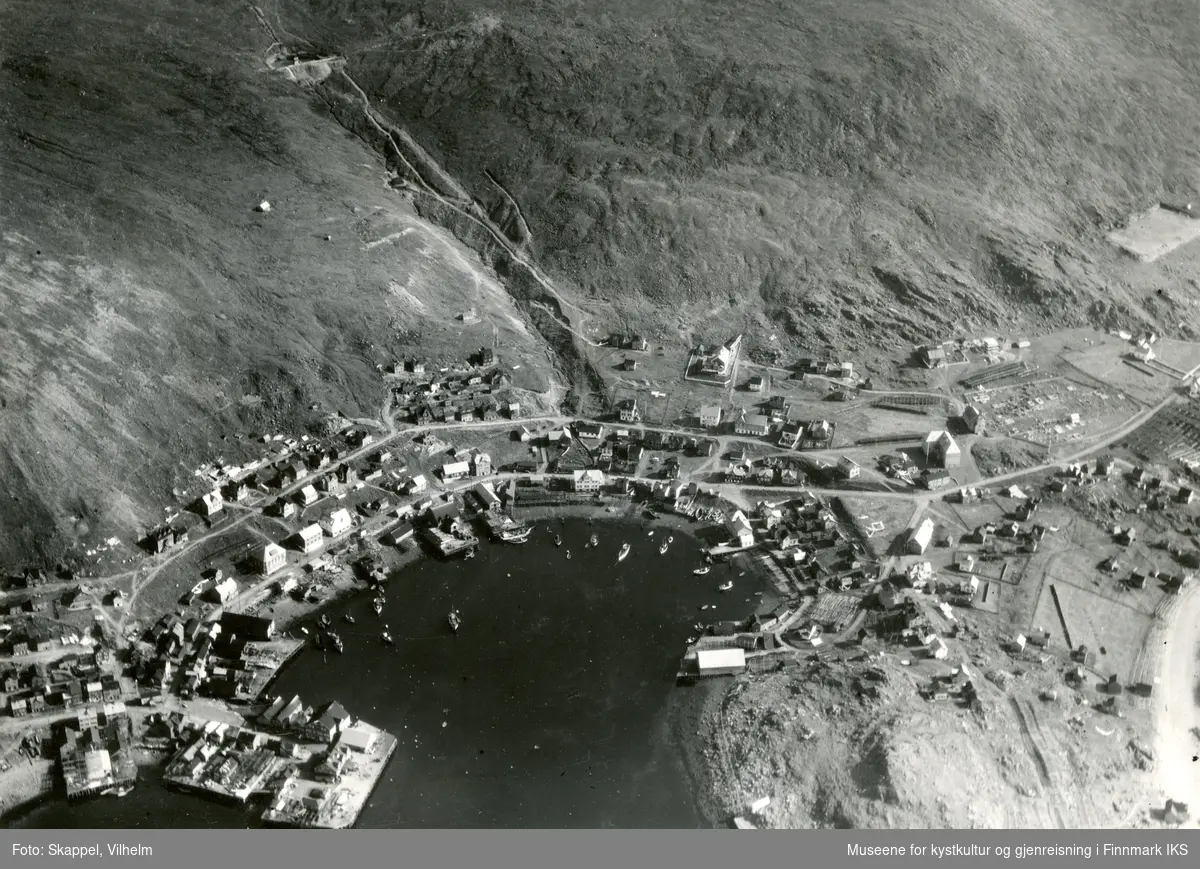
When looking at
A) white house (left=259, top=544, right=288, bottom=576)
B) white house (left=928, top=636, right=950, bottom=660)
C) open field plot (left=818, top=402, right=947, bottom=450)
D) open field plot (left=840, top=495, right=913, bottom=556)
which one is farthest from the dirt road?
white house (left=259, top=544, right=288, bottom=576)

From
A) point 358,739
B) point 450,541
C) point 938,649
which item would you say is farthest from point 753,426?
point 358,739

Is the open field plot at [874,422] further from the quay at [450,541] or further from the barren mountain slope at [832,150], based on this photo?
the quay at [450,541]

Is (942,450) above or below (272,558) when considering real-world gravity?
above

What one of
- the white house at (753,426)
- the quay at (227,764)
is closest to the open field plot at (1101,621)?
the white house at (753,426)

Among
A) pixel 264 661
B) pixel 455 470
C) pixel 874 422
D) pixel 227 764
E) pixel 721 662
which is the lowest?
pixel 264 661

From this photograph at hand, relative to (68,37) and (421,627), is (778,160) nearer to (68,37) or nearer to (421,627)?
(421,627)

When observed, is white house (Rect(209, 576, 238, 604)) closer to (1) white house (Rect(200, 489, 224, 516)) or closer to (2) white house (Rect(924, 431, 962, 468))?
(1) white house (Rect(200, 489, 224, 516))

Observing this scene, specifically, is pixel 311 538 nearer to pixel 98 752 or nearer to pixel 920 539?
pixel 98 752
